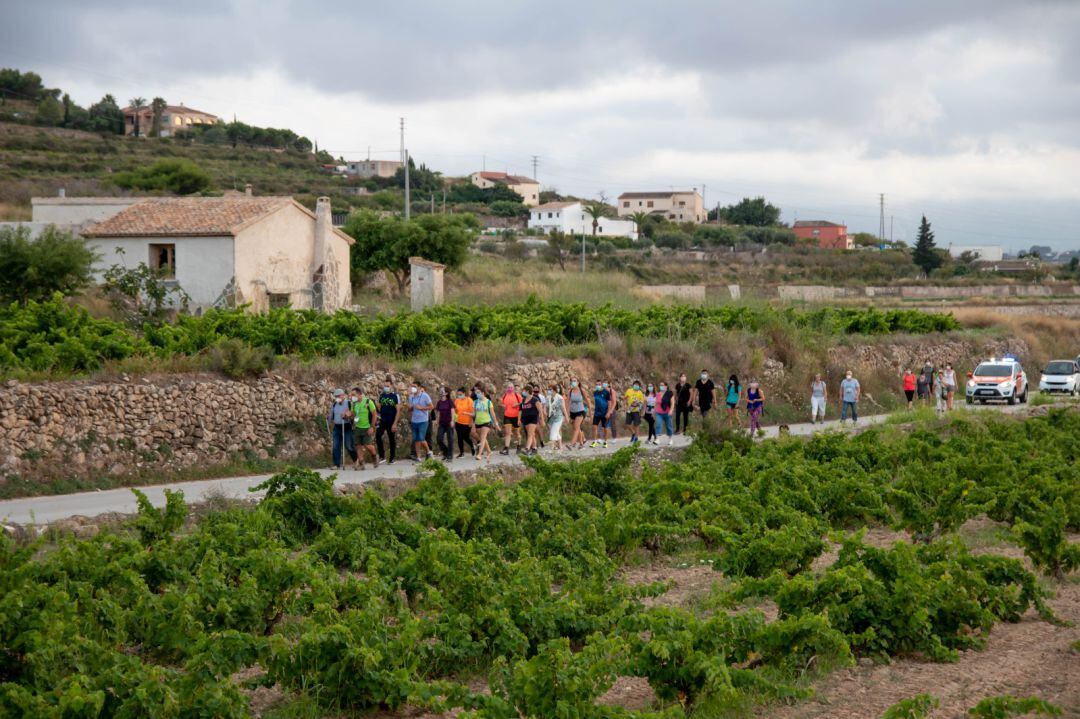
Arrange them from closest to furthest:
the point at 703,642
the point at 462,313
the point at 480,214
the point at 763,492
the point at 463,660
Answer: the point at 703,642 < the point at 463,660 < the point at 763,492 < the point at 462,313 < the point at 480,214

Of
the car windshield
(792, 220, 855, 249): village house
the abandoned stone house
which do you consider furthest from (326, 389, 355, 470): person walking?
(792, 220, 855, 249): village house

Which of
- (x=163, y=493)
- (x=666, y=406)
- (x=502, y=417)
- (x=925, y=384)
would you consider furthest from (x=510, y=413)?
(x=925, y=384)

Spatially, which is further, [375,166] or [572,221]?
[375,166]

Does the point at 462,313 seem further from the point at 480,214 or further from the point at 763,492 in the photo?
the point at 480,214

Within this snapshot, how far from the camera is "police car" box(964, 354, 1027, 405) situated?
36.7 meters

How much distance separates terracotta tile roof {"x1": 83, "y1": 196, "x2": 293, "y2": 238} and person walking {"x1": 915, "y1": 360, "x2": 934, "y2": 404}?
21044 mm

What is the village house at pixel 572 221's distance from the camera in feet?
330

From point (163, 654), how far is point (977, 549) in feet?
39.0

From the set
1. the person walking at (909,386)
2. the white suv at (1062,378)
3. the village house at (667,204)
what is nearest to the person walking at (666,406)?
the person walking at (909,386)

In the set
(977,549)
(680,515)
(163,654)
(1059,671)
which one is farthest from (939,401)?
(163,654)

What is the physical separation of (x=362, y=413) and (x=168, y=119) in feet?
340

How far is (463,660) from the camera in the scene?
11031 millimetres

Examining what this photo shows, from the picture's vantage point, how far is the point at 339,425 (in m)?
22.2

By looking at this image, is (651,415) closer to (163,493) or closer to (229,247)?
(163,493)
